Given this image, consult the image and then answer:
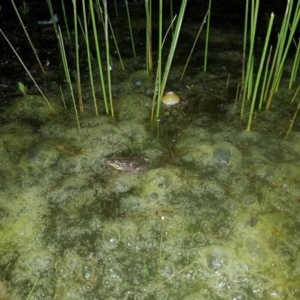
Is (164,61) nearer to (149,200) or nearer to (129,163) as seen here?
(129,163)

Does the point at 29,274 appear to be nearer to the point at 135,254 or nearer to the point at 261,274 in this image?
the point at 135,254

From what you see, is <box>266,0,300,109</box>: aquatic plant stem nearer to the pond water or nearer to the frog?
the pond water

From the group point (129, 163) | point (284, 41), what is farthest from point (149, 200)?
point (284, 41)

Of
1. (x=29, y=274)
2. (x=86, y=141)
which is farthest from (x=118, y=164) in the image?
(x=29, y=274)

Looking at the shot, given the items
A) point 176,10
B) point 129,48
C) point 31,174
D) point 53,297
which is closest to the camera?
point 53,297

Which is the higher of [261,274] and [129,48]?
[129,48]

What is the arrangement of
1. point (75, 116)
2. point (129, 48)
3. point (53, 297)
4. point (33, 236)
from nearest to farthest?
1. point (53, 297)
2. point (33, 236)
3. point (75, 116)
4. point (129, 48)

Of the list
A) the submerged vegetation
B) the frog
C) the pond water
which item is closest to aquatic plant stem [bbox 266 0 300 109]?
the submerged vegetation

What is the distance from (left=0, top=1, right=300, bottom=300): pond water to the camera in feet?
3.88

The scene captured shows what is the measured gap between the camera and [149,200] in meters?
1.39

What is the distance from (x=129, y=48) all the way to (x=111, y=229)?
3.97 ft

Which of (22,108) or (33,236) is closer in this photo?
(33,236)

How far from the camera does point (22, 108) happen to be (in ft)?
5.85

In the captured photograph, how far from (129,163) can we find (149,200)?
0.61 ft
